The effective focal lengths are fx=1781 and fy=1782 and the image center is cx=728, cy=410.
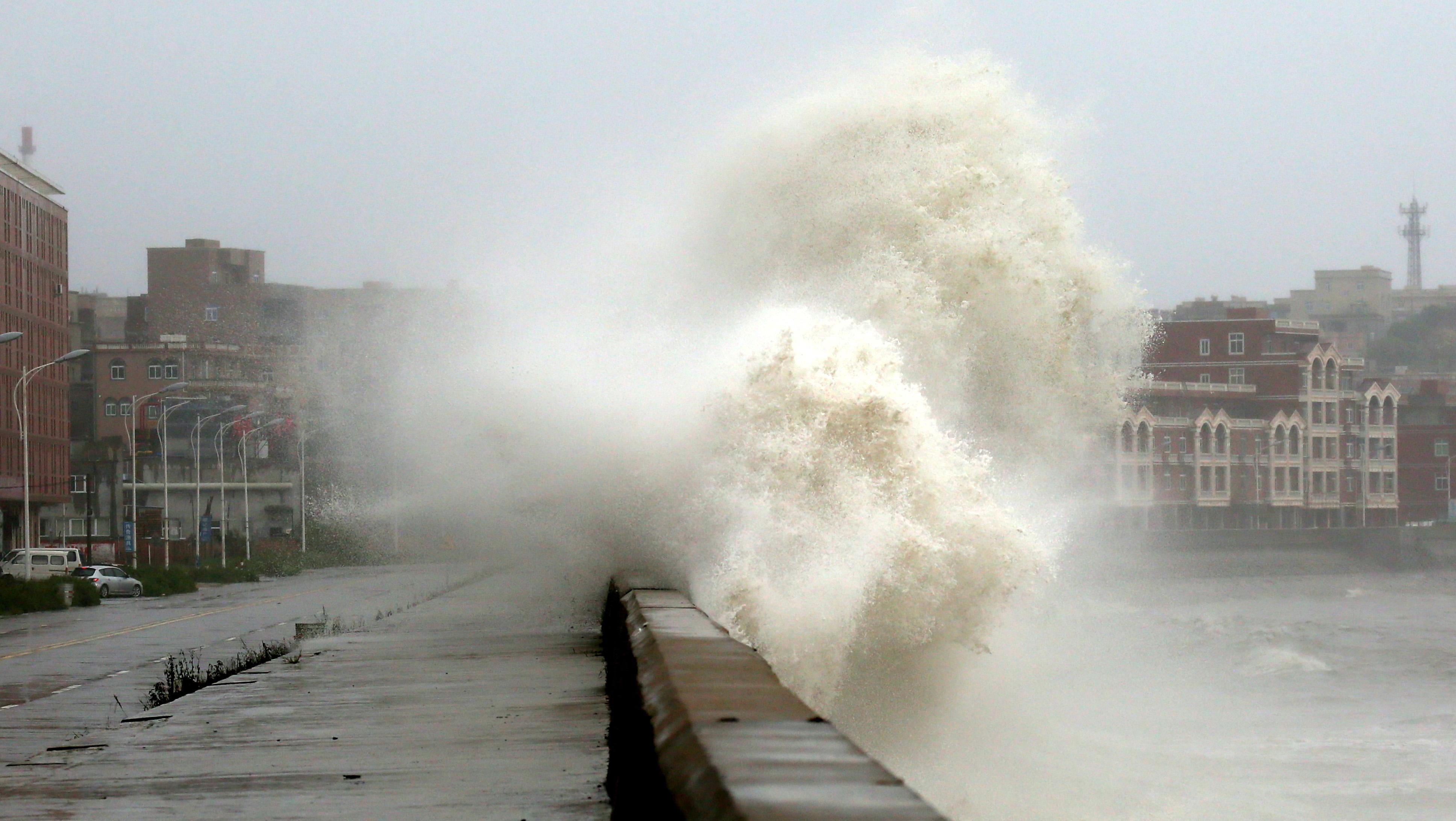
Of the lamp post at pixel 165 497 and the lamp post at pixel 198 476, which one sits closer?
the lamp post at pixel 165 497

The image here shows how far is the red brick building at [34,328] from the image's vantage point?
85.4 metres

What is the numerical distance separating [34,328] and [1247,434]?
86.4 meters

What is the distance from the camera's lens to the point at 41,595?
160 feet

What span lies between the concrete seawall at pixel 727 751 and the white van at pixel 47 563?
55345 millimetres

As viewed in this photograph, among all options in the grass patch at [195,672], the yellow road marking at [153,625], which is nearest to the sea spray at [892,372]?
the grass patch at [195,672]

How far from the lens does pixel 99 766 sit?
38.0 feet

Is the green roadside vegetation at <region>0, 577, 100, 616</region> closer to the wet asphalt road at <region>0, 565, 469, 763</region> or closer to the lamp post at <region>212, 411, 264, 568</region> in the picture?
the wet asphalt road at <region>0, 565, 469, 763</region>

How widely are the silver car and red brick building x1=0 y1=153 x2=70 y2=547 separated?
83.9 ft

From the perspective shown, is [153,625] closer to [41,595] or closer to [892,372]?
[41,595]

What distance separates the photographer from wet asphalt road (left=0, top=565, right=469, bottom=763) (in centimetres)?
1861

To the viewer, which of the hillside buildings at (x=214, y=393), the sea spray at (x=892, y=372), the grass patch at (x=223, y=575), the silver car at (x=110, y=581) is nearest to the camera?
the sea spray at (x=892, y=372)

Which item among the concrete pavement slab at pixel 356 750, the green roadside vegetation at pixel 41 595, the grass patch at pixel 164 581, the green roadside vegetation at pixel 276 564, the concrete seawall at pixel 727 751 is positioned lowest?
the green roadside vegetation at pixel 276 564

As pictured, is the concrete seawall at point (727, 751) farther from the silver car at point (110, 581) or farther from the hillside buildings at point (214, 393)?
the hillside buildings at point (214, 393)

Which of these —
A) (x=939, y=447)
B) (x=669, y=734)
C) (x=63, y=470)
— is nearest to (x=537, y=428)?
(x=939, y=447)
